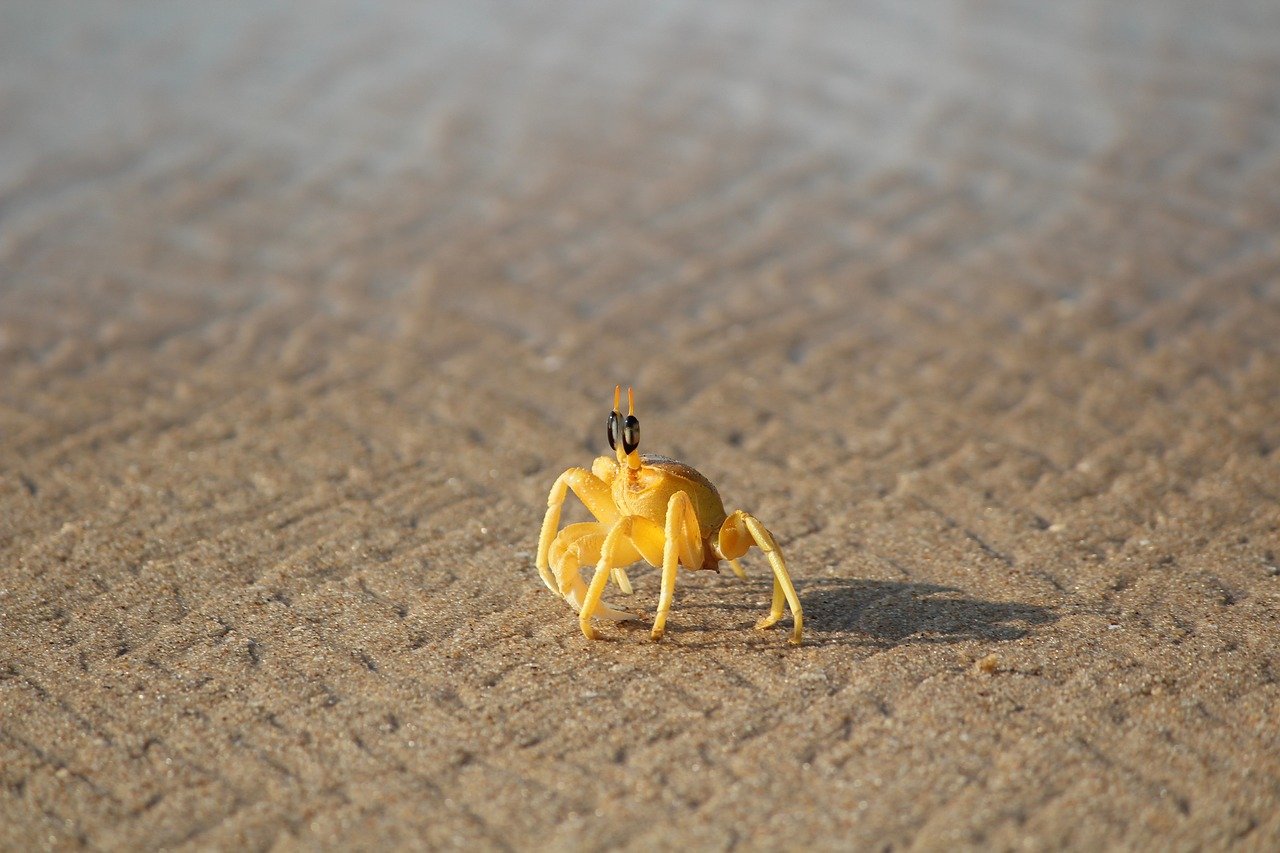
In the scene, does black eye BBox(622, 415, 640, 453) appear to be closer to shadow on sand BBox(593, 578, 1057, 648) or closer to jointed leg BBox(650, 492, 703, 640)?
jointed leg BBox(650, 492, 703, 640)

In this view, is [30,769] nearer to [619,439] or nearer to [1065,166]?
[619,439]

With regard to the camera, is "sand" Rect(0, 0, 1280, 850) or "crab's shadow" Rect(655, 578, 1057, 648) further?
"crab's shadow" Rect(655, 578, 1057, 648)

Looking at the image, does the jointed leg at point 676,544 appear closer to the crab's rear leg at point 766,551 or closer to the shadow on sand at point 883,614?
the crab's rear leg at point 766,551

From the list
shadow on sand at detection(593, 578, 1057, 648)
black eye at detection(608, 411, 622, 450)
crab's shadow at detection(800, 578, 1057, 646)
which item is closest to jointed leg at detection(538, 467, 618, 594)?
black eye at detection(608, 411, 622, 450)

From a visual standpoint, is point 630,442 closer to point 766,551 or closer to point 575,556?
point 575,556

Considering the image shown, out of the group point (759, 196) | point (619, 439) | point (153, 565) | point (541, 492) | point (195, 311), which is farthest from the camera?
point (759, 196)

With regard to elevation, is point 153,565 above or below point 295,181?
below

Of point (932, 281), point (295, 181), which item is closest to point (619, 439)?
point (932, 281)

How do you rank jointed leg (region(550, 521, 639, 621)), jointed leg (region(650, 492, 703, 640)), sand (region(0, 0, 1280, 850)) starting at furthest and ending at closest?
jointed leg (region(550, 521, 639, 621)) < jointed leg (region(650, 492, 703, 640)) < sand (region(0, 0, 1280, 850))
